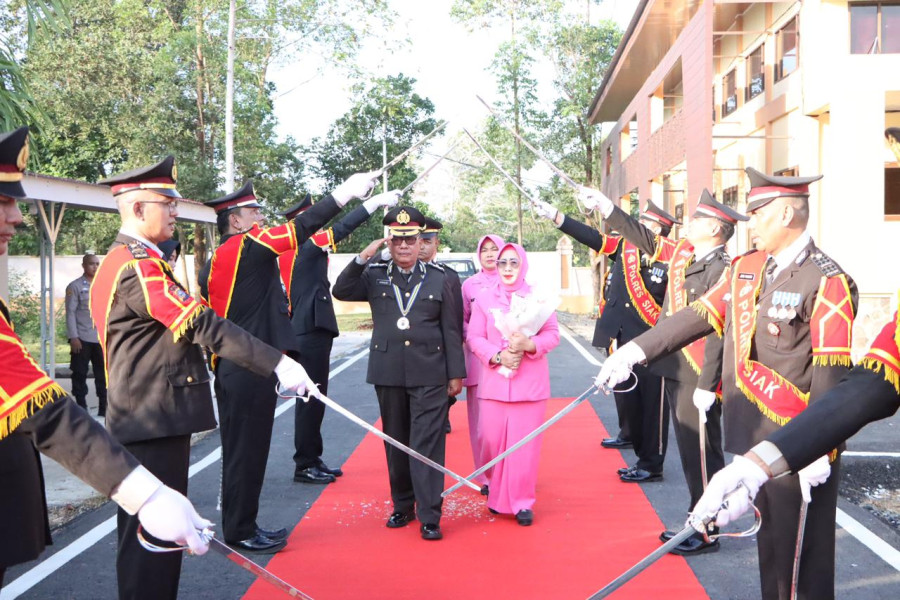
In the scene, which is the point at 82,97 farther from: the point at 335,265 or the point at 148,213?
the point at 148,213

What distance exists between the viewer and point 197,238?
74.8 ft

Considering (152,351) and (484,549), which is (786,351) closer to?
(484,549)

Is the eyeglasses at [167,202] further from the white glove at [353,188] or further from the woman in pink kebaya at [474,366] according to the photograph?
the woman in pink kebaya at [474,366]

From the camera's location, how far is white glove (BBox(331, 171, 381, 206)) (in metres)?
4.89

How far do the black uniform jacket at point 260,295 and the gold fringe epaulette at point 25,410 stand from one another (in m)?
2.52

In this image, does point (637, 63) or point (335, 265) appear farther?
point (335, 265)

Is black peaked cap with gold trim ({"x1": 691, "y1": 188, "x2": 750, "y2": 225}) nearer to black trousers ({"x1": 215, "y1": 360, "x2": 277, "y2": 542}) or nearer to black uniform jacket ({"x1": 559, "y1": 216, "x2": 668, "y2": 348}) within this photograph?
black uniform jacket ({"x1": 559, "y1": 216, "x2": 668, "y2": 348})

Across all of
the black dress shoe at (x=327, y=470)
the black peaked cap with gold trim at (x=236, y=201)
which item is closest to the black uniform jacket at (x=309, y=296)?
the black dress shoe at (x=327, y=470)

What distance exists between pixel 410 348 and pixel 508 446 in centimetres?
102

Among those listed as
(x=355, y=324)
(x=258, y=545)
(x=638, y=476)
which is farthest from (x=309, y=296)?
(x=355, y=324)

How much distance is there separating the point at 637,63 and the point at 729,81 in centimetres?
474

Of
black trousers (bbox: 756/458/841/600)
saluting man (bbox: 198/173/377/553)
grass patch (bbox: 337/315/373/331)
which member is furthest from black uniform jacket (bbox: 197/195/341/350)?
grass patch (bbox: 337/315/373/331)

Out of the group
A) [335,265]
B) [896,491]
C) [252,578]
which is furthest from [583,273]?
[252,578]

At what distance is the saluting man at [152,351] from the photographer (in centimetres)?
341
